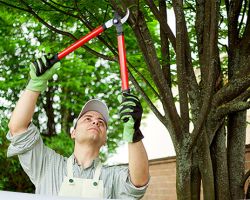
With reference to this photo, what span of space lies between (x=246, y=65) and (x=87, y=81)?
26.1ft

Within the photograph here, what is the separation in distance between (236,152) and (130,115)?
203 cm

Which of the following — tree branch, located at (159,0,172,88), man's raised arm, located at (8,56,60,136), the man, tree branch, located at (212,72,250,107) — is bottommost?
the man

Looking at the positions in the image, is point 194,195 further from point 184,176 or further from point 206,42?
point 206,42

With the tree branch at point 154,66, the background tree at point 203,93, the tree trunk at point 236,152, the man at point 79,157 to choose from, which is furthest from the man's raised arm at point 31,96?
the tree trunk at point 236,152

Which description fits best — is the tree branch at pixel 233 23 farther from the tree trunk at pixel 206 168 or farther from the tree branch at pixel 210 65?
the tree trunk at pixel 206 168

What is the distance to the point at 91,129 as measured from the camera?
8.25 feet

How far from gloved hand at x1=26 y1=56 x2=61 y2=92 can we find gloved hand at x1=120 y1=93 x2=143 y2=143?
404mm

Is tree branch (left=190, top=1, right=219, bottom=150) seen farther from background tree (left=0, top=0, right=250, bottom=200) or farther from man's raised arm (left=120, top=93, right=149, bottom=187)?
man's raised arm (left=120, top=93, right=149, bottom=187)

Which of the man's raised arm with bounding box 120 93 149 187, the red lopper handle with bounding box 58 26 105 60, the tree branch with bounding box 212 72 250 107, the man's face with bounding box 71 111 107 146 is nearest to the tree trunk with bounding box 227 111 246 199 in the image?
the tree branch with bounding box 212 72 250 107

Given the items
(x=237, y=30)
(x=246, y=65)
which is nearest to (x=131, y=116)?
(x=246, y=65)

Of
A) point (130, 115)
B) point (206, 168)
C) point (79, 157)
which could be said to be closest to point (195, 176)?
point (206, 168)

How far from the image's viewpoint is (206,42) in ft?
11.8

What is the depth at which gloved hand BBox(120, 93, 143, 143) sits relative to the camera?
2139 millimetres

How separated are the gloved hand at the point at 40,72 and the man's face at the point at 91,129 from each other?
1.10ft
